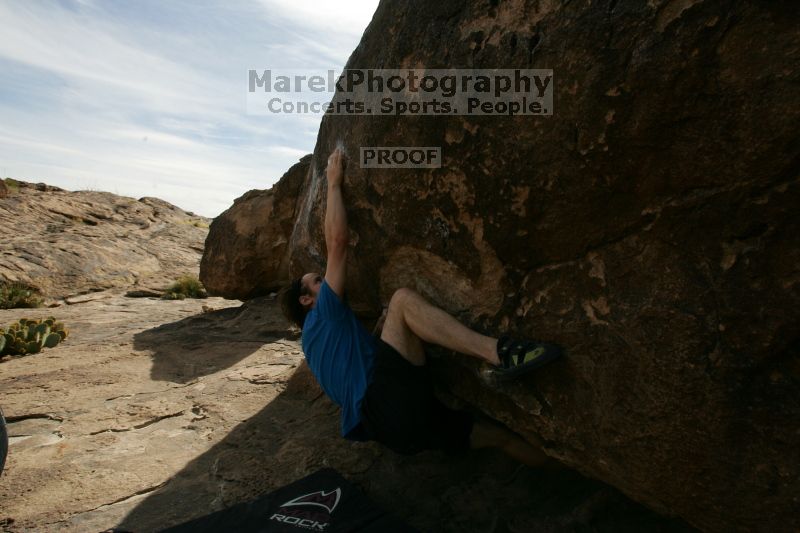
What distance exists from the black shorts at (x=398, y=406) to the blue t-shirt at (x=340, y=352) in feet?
0.26

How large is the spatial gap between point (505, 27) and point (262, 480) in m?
2.64

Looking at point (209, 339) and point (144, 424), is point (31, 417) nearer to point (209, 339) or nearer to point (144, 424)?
point (144, 424)

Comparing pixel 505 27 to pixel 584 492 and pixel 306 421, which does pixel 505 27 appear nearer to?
pixel 584 492

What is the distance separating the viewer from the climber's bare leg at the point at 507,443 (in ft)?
9.80

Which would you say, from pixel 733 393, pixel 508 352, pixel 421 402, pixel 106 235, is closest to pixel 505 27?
pixel 508 352

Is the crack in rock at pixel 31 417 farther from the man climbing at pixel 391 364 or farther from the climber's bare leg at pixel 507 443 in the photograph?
the climber's bare leg at pixel 507 443

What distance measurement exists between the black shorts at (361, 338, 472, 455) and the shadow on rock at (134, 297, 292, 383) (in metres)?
2.57

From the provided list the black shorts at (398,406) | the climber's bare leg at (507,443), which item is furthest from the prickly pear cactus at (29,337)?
the climber's bare leg at (507,443)

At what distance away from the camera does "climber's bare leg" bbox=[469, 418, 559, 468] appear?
2.99 metres

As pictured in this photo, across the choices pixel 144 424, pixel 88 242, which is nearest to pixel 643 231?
pixel 144 424

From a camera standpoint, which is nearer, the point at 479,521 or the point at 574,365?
the point at 574,365

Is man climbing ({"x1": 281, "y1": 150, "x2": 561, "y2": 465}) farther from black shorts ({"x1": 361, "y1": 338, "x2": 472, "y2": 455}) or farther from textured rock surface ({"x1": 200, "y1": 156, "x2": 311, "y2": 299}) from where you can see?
textured rock surface ({"x1": 200, "y1": 156, "x2": 311, "y2": 299})

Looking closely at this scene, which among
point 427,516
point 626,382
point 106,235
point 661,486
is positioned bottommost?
point 427,516

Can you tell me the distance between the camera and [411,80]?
2.68 metres
